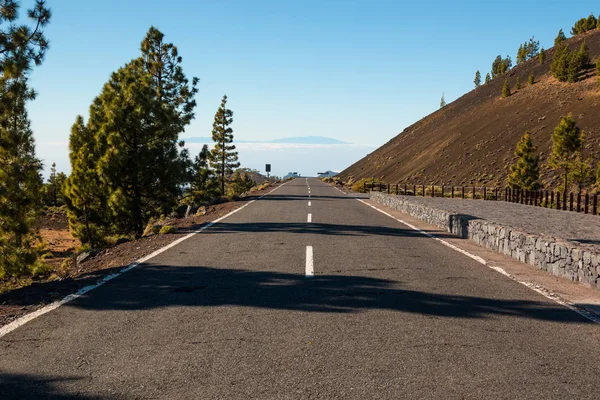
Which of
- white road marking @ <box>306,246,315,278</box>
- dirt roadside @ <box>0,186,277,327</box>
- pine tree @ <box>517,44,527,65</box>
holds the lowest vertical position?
dirt roadside @ <box>0,186,277,327</box>

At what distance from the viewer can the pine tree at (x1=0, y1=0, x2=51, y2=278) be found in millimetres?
11078

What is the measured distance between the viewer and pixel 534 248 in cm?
884

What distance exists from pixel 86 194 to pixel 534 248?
2435cm

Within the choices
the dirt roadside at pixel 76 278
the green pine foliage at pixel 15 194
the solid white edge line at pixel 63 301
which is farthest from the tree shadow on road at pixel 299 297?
the green pine foliage at pixel 15 194

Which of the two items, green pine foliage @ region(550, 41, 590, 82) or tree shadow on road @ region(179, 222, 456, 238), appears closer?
tree shadow on road @ region(179, 222, 456, 238)

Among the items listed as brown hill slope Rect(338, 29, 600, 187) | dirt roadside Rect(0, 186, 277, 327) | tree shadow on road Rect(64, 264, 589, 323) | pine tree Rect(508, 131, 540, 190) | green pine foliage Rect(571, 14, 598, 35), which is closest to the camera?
tree shadow on road Rect(64, 264, 589, 323)

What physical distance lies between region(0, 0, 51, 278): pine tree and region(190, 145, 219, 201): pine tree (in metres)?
16.5

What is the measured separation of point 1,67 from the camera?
1100cm

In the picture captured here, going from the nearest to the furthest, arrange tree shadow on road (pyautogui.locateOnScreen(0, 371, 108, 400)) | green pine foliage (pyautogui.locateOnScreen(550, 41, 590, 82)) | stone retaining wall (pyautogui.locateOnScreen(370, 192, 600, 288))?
tree shadow on road (pyautogui.locateOnScreen(0, 371, 108, 400)), stone retaining wall (pyautogui.locateOnScreen(370, 192, 600, 288)), green pine foliage (pyautogui.locateOnScreen(550, 41, 590, 82))

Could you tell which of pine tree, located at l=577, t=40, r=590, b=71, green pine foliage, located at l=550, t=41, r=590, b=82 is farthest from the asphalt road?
pine tree, located at l=577, t=40, r=590, b=71

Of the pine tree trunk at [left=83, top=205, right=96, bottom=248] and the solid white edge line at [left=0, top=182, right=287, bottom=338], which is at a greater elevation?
the solid white edge line at [left=0, top=182, right=287, bottom=338]

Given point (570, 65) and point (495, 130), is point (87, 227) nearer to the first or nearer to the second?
point (495, 130)

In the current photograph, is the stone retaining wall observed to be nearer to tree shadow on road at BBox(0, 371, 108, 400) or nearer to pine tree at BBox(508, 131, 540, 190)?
tree shadow on road at BBox(0, 371, 108, 400)

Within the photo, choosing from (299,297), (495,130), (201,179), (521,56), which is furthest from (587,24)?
(299,297)
